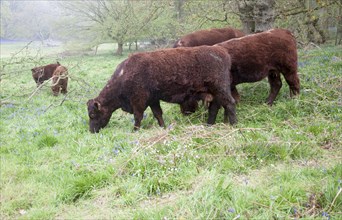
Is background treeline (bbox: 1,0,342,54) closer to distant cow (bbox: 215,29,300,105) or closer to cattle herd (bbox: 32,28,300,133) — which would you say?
distant cow (bbox: 215,29,300,105)

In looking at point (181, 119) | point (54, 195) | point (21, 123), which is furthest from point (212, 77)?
point (21, 123)

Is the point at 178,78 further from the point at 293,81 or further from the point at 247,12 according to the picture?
the point at 247,12

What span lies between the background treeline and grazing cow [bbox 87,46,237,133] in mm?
4184

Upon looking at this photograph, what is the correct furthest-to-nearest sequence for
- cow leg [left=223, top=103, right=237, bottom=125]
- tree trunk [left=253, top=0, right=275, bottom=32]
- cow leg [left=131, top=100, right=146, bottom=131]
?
1. tree trunk [left=253, top=0, right=275, bottom=32]
2. cow leg [left=131, top=100, right=146, bottom=131]
3. cow leg [left=223, top=103, right=237, bottom=125]

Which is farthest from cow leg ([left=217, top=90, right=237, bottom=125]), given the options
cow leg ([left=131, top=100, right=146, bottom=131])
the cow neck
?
A: the cow neck

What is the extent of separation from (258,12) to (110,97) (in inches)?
249

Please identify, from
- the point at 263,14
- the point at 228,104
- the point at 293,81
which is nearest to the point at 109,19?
the point at 263,14

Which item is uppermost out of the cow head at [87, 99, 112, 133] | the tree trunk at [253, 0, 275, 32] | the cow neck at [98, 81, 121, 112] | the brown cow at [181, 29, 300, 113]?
the tree trunk at [253, 0, 275, 32]

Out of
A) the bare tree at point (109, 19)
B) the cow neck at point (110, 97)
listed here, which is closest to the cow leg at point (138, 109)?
the cow neck at point (110, 97)

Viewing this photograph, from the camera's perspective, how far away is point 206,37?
981 cm

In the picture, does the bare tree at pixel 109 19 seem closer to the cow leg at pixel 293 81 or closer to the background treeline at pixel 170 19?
the background treeline at pixel 170 19

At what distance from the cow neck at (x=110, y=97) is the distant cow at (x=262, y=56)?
269 cm

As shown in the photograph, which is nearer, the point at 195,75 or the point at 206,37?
the point at 195,75

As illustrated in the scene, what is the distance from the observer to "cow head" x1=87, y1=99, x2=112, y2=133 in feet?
23.6
